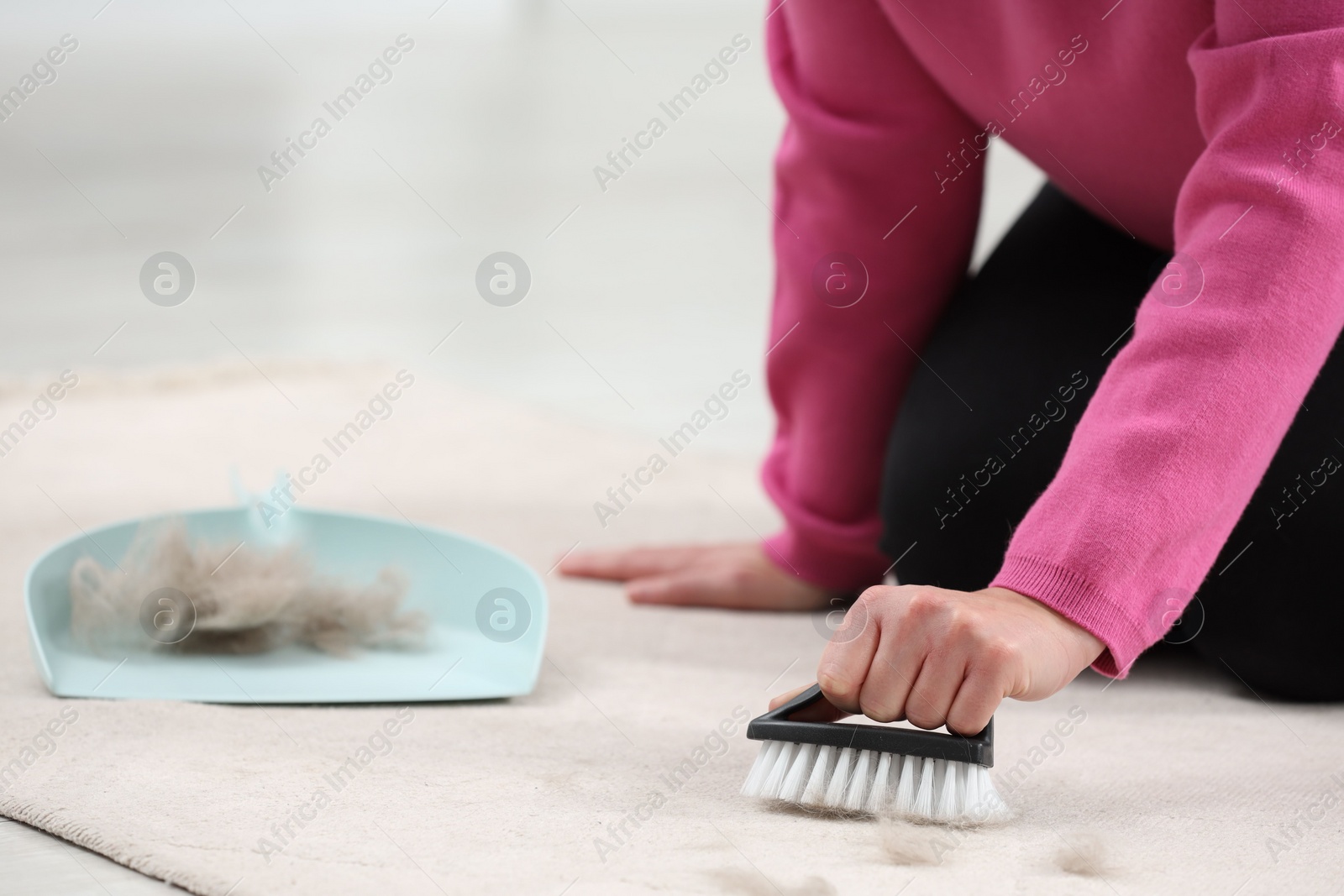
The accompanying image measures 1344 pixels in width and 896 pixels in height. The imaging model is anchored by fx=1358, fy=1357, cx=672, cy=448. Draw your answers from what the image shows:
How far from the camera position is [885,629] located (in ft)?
1.94

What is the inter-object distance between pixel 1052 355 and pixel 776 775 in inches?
18.9

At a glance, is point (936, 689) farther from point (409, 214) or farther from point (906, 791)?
point (409, 214)

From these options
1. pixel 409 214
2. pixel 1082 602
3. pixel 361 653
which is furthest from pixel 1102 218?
pixel 409 214

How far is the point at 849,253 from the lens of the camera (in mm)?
1084

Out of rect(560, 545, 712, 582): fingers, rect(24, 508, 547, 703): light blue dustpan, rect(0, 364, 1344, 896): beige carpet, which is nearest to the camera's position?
rect(0, 364, 1344, 896): beige carpet

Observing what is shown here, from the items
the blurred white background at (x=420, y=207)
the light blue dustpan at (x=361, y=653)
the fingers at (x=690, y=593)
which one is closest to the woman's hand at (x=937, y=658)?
the light blue dustpan at (x=361, y=653)

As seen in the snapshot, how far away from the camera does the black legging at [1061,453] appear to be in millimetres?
875

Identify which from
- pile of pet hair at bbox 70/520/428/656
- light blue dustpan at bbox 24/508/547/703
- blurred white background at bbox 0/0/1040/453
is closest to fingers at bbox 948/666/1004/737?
light blue dustpan at bbox 24/508/547/703

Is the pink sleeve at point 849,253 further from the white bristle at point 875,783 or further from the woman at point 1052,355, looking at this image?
the white bristle at point 875,783

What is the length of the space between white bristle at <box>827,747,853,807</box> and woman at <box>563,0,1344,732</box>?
0.08 ft

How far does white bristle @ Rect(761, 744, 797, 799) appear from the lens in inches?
24.8

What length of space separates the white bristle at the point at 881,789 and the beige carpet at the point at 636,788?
0.4 inches

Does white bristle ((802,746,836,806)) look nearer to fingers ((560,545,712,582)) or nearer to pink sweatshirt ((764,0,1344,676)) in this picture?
pink sweatshirt ((764,0,1344,676))

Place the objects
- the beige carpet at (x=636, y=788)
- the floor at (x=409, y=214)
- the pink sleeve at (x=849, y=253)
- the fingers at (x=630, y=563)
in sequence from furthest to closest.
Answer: the floor at (x=409, y=214)
the fingers at (x=630, y=563)
the pink sleeve at (x=849, y=253)
the beige carpet at (x=636, y=788)
